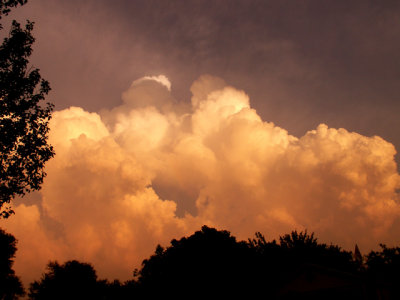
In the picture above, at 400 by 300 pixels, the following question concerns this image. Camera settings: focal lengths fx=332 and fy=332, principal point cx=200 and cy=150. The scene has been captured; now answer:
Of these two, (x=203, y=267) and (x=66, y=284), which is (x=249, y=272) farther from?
(x=66, y=284)

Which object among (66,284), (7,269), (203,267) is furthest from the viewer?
(66,284)

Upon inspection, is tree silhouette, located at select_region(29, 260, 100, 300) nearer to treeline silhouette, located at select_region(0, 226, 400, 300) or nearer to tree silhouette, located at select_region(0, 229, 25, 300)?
treeline silhouette, located at select_region(0, 226, 400, 300)

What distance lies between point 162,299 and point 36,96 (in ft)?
106

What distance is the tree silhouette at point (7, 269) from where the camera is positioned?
56094 millimetres

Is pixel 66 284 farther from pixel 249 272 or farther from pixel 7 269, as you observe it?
pixel 249 272

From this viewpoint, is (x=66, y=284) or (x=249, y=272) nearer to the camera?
(x=249, y=272)

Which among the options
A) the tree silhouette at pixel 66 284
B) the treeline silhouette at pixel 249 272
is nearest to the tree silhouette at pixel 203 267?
the treeline silhouette at pixel 249 272

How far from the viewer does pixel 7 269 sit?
185 ft

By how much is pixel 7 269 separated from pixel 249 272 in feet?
140

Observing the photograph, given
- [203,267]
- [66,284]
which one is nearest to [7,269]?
[66,284]

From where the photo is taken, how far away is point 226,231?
58.2 metres

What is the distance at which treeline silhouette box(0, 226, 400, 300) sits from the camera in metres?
23.0

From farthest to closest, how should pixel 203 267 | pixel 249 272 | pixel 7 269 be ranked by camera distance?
1. pixel 7 269
2. pixel 203 267
3. pixel 249 272

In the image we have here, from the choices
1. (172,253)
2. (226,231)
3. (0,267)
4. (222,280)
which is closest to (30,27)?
(222,280)
